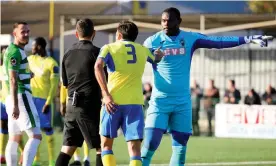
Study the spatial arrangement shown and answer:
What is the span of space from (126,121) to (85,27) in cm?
139

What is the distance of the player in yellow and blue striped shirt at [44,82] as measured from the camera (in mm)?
14914

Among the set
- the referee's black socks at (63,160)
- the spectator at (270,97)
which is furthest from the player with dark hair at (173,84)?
the spectator at (270,97)

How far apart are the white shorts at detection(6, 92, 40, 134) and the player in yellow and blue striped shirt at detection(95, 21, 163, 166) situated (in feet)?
6.06

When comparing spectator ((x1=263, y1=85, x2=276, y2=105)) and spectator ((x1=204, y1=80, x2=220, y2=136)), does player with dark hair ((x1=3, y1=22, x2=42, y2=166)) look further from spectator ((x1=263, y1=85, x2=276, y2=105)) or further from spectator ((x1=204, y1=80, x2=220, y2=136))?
spectator ((x1=263, y1=85, x2=276, y2=105))

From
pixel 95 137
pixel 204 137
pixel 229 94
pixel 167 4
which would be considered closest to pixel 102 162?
pixel 95 137

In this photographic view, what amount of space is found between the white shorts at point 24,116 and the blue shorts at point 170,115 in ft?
5.81

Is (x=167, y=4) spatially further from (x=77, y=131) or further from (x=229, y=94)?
(x=77, y=131)

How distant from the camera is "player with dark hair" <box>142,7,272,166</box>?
1121cm

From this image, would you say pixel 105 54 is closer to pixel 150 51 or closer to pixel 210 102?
pixel 150 51

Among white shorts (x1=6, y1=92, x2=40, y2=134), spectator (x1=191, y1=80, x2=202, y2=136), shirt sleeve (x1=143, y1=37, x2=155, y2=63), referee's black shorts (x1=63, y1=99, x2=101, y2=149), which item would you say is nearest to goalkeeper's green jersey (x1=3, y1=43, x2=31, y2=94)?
white shorts (x1=6, y1=92, x2=40, y2=134)

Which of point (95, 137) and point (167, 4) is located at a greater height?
point (167, 4)

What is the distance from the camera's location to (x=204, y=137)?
24641 mm

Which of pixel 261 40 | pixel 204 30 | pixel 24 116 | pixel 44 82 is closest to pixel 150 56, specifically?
pixel 261 40

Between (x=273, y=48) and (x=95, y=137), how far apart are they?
81.1 feet
